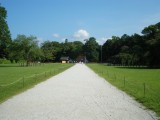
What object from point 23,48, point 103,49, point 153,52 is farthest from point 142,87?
point 103,49

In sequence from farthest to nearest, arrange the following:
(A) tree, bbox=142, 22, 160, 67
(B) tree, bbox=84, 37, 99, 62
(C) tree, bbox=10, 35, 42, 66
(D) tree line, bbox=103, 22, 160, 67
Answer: (B) tree, bbox=84, 37, 99, 62 < (C) tree, bbox=10, 35, 42, 66 < (D) tree line, bbox=103, 22, 160, 67 < (A) tree, bbox=142, 22, 160, 67

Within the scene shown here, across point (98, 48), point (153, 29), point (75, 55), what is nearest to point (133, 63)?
point (153, 29)

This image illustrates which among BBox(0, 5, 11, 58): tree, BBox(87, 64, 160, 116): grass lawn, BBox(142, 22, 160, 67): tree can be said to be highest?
BBox(0, 5, 11, 58): tree

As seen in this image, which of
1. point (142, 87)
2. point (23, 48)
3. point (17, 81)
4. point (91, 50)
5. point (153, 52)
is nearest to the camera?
point (142, 87)

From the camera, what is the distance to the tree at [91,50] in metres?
158

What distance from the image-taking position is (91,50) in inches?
6265

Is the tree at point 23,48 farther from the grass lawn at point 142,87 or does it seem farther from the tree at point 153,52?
the grass lawn at point 142,87

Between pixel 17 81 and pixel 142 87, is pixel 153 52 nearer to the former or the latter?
pixel 17 81

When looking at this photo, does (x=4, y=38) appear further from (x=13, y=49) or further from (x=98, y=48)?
(x=98, y=48)

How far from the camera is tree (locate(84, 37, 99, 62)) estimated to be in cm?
15750

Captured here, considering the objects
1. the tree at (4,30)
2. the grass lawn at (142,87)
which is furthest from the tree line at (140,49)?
the grass lawn at (142,87)

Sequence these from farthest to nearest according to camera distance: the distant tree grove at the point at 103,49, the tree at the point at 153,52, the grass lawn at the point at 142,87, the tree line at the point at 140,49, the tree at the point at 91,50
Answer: the tree at the point at 91,50 → the distant tree grove at the point at 103,49 → the tree line at the point at 140,49 → the tree at the point at 153,52 → the grass lawn at the point at 142,87

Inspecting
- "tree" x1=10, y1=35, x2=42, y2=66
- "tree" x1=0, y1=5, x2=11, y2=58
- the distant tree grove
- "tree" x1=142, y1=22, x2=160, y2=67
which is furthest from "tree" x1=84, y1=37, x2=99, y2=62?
"tree" x1=0, y1=5, x2=11, y2=58

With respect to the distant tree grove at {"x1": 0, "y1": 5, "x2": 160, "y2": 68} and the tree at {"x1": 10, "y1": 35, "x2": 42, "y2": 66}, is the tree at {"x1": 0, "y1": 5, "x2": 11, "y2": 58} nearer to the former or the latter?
the distant tree grove at {"x1": 0, "y1": 5, "x2": 160, "y2": 68}
